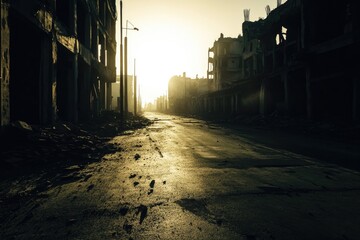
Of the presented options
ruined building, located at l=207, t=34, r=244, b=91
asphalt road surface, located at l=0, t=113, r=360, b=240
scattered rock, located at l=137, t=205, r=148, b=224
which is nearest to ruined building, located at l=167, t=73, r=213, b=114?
ruined building, located at l=207, t=34, r=244, b=91

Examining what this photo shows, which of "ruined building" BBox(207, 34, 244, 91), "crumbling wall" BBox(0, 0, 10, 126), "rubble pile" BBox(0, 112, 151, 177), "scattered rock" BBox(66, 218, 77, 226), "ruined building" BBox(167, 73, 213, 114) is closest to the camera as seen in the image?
"scattered rock" BBox(66, 218, 77, 226)

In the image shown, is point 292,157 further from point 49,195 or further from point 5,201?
point 5,201

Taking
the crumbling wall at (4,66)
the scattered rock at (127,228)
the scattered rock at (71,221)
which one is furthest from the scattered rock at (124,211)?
the crumbling wall at (4,66)

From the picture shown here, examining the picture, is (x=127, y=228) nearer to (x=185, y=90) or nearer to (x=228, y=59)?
(x=228, y=59)

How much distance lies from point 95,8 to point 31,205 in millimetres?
17034

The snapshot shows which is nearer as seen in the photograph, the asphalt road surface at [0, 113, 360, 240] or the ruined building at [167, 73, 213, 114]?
the asphalt road surface at [0, 113, 360, 240]

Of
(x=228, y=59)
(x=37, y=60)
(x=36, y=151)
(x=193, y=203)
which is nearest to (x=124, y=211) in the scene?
(x=193, y=203)

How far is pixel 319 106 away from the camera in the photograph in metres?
15.7

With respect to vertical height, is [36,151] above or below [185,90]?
below

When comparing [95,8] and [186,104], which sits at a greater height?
[95,8]

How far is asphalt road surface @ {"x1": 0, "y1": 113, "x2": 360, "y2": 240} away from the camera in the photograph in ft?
7.68

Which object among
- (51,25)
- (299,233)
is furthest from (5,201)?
(51,25)

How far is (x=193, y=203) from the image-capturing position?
305 centimetres

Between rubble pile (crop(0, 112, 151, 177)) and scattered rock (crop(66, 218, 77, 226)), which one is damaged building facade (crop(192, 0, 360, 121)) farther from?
scattered rock (crop(66, 218, 77, 226))
